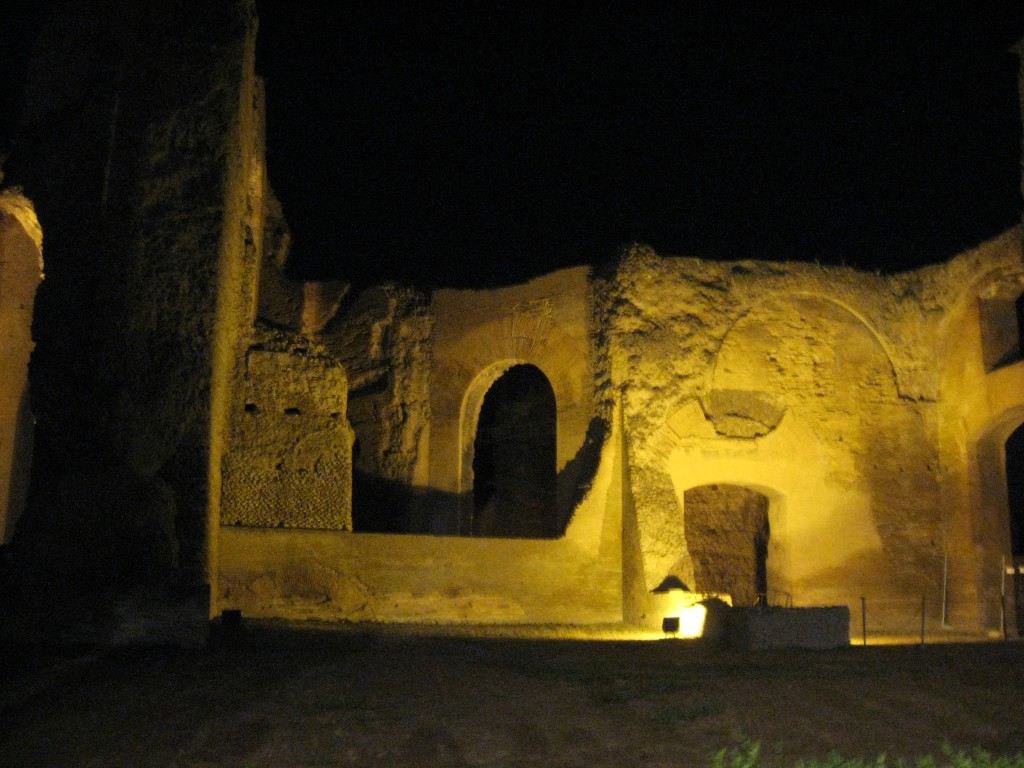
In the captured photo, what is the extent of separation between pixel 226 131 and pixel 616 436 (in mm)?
5803

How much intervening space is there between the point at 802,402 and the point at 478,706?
28.5ft

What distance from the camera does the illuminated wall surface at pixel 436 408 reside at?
27.8 feet

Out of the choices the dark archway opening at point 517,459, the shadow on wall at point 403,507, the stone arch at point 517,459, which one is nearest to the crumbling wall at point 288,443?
the shadow on wall at point 403,507

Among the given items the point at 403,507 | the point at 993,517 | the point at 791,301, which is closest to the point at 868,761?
the point at 791,301

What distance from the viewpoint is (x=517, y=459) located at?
1770 centimetres

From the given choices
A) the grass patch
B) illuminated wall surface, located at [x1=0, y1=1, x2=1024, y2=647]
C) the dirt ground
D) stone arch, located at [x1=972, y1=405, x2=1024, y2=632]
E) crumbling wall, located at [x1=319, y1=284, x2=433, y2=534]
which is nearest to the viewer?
the grass patch

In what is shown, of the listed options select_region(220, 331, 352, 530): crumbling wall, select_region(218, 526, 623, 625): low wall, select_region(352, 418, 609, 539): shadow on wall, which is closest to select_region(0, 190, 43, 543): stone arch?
select_region(220, 331, 352, 530): crumbling wall

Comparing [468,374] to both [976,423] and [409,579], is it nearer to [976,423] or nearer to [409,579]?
[409,579]

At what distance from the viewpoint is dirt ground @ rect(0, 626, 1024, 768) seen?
184 inches

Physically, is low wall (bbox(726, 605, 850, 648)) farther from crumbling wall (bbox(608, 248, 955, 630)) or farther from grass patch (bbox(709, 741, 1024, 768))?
crumbling wall (bbox(608, 248, 955, 630))

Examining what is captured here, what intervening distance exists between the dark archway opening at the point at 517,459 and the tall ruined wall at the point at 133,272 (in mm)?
8408

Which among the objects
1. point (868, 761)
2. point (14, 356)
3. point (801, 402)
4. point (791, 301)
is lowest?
point (868, 761)

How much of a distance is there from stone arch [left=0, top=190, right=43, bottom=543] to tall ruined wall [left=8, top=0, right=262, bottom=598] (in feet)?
12.5

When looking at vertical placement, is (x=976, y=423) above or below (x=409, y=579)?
above
